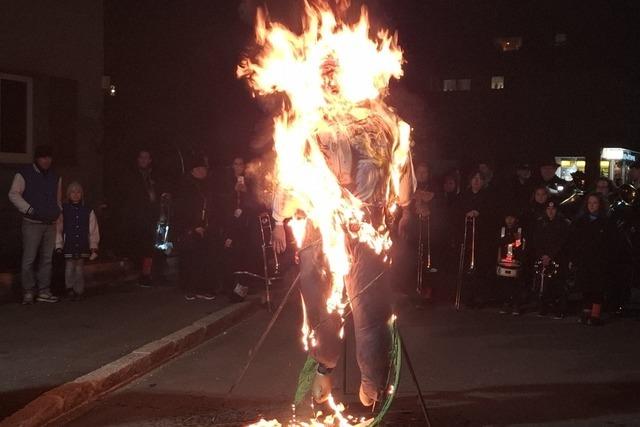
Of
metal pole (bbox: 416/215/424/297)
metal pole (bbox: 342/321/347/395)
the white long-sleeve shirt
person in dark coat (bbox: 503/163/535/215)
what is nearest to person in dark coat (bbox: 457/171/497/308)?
person in dark coat (bbox: 503/163/535/215)

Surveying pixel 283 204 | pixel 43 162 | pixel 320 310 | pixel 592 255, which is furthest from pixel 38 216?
pixel 592 255

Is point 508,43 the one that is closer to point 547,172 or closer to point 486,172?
point 547,172

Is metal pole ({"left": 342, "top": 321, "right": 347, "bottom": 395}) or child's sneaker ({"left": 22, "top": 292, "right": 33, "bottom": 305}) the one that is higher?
metal pole ({"left": 342, "top": 321, "right": 347, "bottom": 395})

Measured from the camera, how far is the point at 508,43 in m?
36.5

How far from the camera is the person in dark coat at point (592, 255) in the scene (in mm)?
8953

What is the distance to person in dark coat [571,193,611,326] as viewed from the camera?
8953 mm

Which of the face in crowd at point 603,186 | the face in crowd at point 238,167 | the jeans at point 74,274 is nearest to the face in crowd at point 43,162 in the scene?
the jeans at point 74,274

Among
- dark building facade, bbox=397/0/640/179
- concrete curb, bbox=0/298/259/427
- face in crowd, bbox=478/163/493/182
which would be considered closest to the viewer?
concrete curb, bbox=0/298/259/427

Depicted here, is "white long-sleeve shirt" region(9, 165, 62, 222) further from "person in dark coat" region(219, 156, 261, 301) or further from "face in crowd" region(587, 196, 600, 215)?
"face in crowd" region(587, 196, 600, 215)

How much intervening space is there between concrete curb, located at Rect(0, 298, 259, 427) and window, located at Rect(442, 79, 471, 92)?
99.4ft

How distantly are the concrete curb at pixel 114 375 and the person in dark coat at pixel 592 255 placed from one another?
14.7 ft

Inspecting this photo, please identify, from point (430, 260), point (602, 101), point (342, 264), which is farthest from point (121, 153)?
point (602, 101)

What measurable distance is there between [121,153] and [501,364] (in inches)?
350

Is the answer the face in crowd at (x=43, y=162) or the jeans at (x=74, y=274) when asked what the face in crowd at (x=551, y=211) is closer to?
the jeans at (x=74, y=274)
